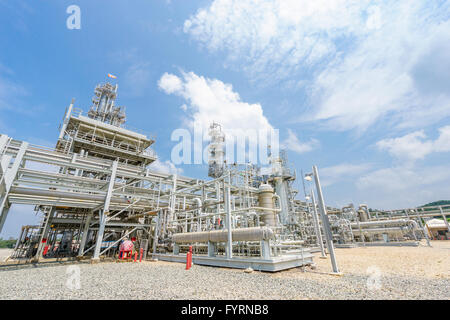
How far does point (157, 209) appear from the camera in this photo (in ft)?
44.9

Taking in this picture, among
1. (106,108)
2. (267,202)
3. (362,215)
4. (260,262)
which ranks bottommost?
(260,262)

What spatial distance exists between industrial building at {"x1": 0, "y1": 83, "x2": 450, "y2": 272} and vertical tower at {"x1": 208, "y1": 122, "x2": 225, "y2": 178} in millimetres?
154

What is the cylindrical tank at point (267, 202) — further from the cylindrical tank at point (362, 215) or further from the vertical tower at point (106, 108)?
the vertical tower at point (106, 108)

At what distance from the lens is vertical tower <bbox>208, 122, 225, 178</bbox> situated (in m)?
27.2

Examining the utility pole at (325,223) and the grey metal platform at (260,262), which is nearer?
the utility pole at (325,223)

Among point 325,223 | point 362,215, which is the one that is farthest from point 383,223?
point 325,223

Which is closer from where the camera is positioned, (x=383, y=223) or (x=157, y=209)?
(x=157, y=209)

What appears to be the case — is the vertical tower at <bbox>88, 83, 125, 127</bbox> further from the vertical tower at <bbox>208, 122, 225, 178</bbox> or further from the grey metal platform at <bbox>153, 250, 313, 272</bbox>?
the grey metal platform at <bbox>153, 250, 313, 272</bbox>

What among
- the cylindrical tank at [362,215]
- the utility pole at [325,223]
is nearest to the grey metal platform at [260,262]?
the utility pole at [325,223]

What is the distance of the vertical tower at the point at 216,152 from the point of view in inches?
1072

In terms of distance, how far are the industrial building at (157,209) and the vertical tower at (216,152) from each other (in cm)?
15

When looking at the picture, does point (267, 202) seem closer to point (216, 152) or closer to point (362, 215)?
point (216, 152)

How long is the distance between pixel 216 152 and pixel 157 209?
15.9 metres
